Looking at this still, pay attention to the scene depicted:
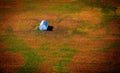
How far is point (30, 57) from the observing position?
2920mm

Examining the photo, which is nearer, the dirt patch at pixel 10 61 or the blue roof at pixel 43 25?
the dirt patch at pixel 10 61

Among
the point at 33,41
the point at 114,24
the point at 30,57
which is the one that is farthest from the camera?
the point at 114,24

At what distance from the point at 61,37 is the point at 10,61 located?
0.90 meters

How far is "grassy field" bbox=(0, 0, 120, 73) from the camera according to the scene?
2.79 m

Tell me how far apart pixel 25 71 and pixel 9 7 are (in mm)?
1846

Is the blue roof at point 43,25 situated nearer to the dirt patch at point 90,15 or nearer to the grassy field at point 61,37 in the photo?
the grassy field at point 61,37

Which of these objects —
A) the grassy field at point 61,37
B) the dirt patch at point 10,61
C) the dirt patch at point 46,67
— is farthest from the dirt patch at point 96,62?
the dirt patch at point 10,61

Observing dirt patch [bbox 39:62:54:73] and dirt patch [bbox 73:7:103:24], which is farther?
dirt patch [bbox 73:7:103:24]

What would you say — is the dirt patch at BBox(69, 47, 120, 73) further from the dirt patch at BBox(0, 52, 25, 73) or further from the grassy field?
the dirt patch at BBox(0, 52, 25, 73)

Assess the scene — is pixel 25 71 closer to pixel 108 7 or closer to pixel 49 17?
pixel 49 17

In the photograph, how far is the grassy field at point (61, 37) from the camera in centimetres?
279

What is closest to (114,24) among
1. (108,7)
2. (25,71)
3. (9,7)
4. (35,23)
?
(108,7)

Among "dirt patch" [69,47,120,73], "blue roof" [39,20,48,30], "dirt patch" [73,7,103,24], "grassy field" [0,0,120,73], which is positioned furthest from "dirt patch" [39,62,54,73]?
"dirt patch" [73,7,103,24]

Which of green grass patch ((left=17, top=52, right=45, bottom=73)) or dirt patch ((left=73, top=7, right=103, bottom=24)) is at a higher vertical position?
dirt patch ((left=73, top=7, right=103, bottom=24))
